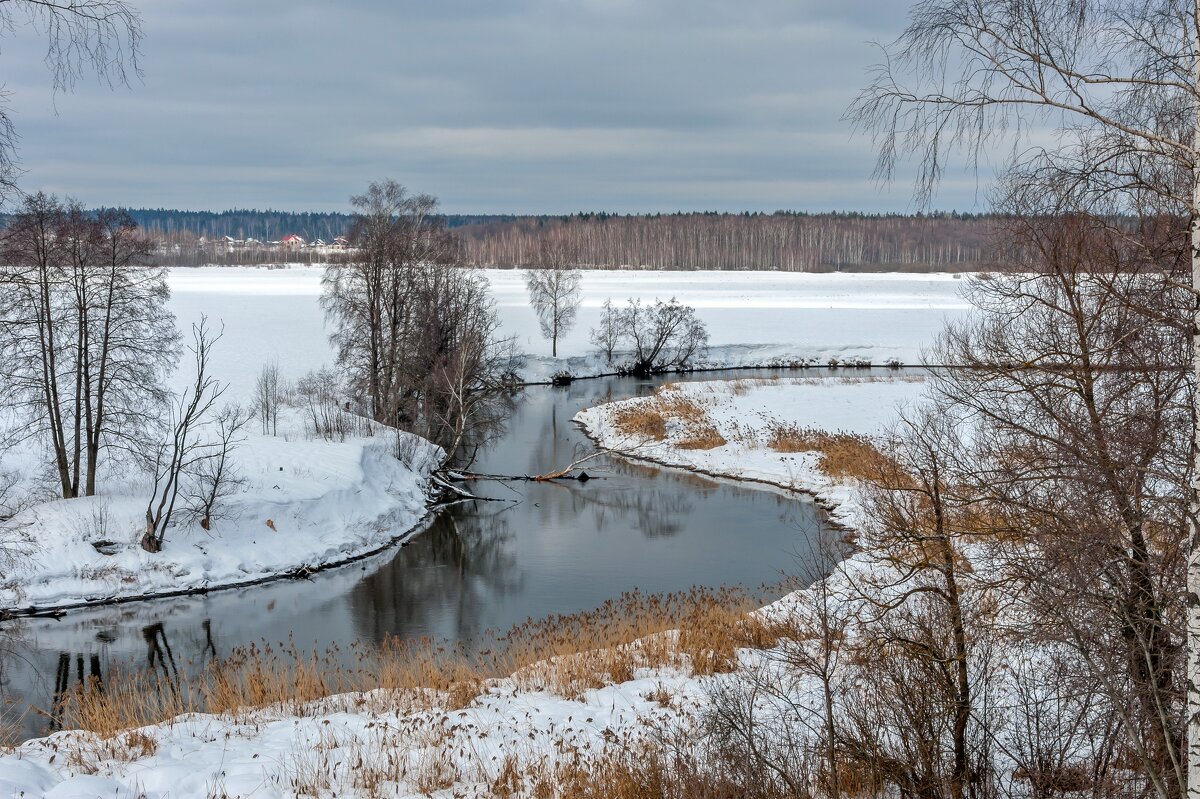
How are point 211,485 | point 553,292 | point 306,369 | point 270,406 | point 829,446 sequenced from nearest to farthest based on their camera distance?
1. point 211,485
2. point 829,446
3. point 270,406
4. point 306,369
5. point 553,292


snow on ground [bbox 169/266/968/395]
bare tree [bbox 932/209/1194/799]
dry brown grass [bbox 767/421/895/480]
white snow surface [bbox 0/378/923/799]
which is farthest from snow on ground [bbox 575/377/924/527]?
white snow surface [bbox 0/378/923/799]

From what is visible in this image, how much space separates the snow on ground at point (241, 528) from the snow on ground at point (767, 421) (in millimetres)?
9409

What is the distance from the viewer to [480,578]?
19359mm

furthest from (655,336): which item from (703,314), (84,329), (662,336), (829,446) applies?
(84,329)

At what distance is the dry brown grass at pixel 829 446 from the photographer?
26797mm

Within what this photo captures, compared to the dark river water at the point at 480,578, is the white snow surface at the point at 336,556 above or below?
above

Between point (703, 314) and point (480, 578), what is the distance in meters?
56.5

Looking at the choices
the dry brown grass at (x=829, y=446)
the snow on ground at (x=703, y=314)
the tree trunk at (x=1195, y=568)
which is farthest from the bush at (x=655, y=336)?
the tree trunk at (x=1195, y=568)

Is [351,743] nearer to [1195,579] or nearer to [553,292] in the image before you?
[1195,579]

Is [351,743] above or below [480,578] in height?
above

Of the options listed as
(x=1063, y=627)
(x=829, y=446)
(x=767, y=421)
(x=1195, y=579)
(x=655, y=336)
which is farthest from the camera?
(x=655, y=336)

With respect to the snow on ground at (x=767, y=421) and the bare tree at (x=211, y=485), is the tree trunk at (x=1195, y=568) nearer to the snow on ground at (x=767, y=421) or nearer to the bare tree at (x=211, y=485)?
the snow on ground at (x=767, y=421)

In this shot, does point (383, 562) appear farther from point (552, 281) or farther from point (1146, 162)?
point (552, 281)

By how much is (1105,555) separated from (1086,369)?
11.4ft
